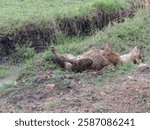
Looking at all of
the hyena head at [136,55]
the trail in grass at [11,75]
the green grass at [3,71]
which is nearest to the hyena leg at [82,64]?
the hyena head at [136,55]

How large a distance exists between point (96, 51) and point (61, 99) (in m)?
1.56

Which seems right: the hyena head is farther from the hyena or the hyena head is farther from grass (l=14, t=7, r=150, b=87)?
the hyena

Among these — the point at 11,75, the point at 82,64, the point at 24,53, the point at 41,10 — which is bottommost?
the point at 11,75

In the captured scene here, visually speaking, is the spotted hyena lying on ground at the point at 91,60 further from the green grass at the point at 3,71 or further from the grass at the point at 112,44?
the green grass at the point at 3,71

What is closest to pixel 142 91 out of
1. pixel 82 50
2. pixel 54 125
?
pixel 54 125

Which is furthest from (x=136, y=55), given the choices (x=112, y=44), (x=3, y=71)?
(x=3, y=71)

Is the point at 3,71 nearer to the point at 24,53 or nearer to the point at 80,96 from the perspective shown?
the point at 24,53

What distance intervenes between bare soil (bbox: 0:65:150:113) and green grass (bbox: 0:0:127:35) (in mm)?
2179

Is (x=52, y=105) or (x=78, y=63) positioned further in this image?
(x=78, y=63)

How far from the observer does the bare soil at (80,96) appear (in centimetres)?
582

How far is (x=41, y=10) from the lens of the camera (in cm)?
973

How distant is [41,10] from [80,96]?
3.92 m

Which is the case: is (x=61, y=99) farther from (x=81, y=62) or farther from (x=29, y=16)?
(x=29, y=16)

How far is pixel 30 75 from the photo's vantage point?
24.3 ft
